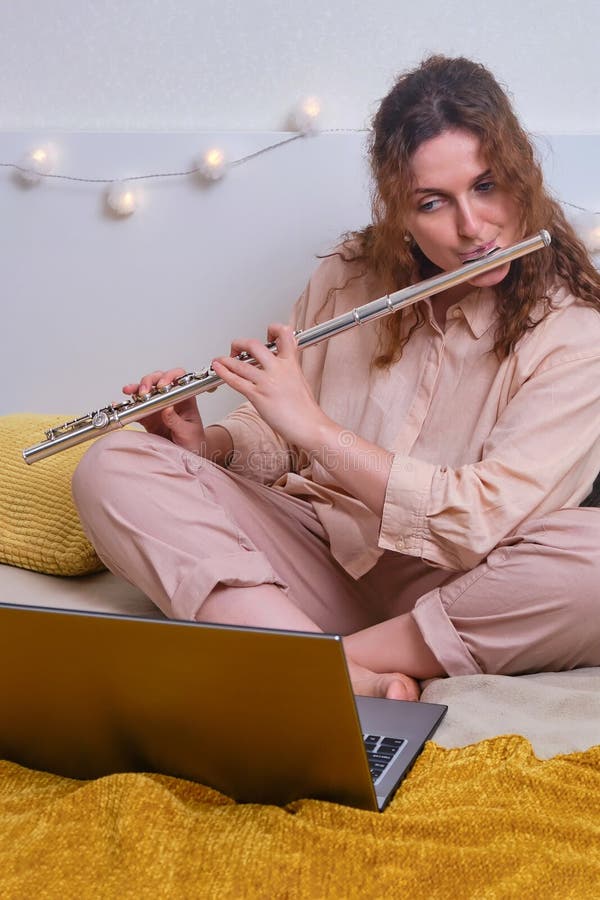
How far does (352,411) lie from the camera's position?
173cm

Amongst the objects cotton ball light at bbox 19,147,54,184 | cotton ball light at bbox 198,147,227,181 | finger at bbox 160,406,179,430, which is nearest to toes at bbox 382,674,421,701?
finger at bbox 160,406,179,430

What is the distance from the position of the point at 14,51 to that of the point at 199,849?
1958mm

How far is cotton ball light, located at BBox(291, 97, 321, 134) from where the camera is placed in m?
2.17

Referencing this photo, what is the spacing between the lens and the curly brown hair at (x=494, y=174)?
1560mm

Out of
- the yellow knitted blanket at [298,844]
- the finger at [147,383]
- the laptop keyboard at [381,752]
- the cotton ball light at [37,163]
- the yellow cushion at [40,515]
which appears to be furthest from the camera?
the cotton ball light at [37,163]

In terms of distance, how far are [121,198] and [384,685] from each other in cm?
126

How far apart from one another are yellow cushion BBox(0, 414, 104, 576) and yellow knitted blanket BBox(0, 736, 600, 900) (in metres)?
0.78

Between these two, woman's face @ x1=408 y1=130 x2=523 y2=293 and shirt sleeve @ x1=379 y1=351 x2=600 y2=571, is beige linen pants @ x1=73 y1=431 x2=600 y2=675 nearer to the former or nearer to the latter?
shirt sleeve @ x1=379 y1=351 x2=600 y2=571

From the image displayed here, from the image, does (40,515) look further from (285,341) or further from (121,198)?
(121,198)

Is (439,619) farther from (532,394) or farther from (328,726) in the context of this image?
(328,726)

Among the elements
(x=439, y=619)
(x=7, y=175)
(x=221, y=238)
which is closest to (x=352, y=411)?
(x=439, y=619)

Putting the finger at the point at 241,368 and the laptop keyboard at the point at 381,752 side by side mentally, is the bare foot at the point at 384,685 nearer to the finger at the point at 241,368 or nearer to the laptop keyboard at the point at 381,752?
the laptop keyboard at the point at 381,752

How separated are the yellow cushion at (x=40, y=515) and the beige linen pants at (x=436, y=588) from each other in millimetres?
225

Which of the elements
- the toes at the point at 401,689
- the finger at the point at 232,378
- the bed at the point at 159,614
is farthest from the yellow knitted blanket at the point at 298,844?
the finger at the point at 232,378
